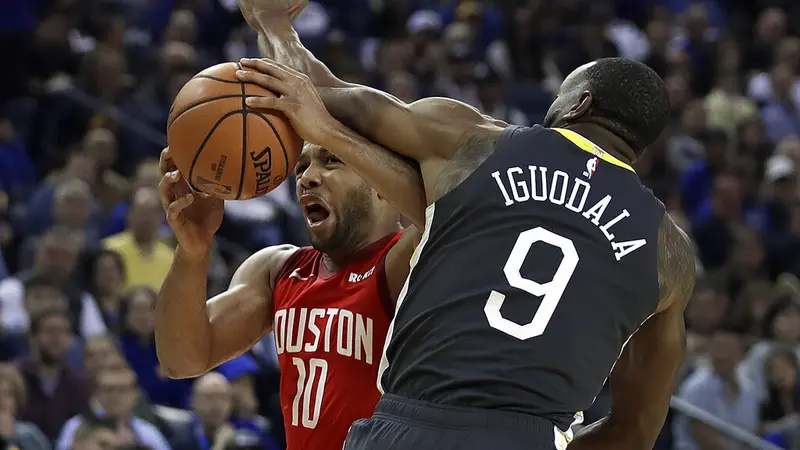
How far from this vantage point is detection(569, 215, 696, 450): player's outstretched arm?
12.7 ft

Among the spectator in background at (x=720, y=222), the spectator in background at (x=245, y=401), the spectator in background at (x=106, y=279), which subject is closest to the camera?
the spectator in background at (x=245, y=401)

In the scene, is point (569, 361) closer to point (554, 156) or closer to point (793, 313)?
point (554, 156)

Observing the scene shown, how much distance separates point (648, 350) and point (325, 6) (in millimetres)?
11255

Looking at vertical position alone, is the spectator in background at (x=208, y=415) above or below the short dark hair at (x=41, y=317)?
below

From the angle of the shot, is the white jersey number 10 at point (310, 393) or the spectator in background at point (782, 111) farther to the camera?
the spectator in background at point (782, 111)

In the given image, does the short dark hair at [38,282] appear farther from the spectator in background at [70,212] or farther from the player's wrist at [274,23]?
the player's wrist at [274,23]

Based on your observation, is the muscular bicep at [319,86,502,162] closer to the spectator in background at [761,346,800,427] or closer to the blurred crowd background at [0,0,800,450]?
the blurred crowd background at [0,0,800,450]

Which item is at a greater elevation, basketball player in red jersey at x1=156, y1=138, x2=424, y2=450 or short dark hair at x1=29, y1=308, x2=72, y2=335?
basketball player in red jersey at x1=156, y1=138, x2=424, y2=450

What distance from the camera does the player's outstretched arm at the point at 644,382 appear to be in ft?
12.7

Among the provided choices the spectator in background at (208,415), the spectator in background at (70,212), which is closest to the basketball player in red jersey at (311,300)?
the spectator in background at (208,415)

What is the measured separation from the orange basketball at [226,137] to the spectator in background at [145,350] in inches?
180

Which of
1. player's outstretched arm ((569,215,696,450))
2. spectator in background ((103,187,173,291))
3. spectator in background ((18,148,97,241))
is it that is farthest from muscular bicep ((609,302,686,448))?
spectator in background ((18,148,97,241))

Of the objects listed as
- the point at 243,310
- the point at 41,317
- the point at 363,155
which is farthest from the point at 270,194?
the point at 363,155

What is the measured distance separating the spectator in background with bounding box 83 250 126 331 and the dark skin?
15.8 ft
